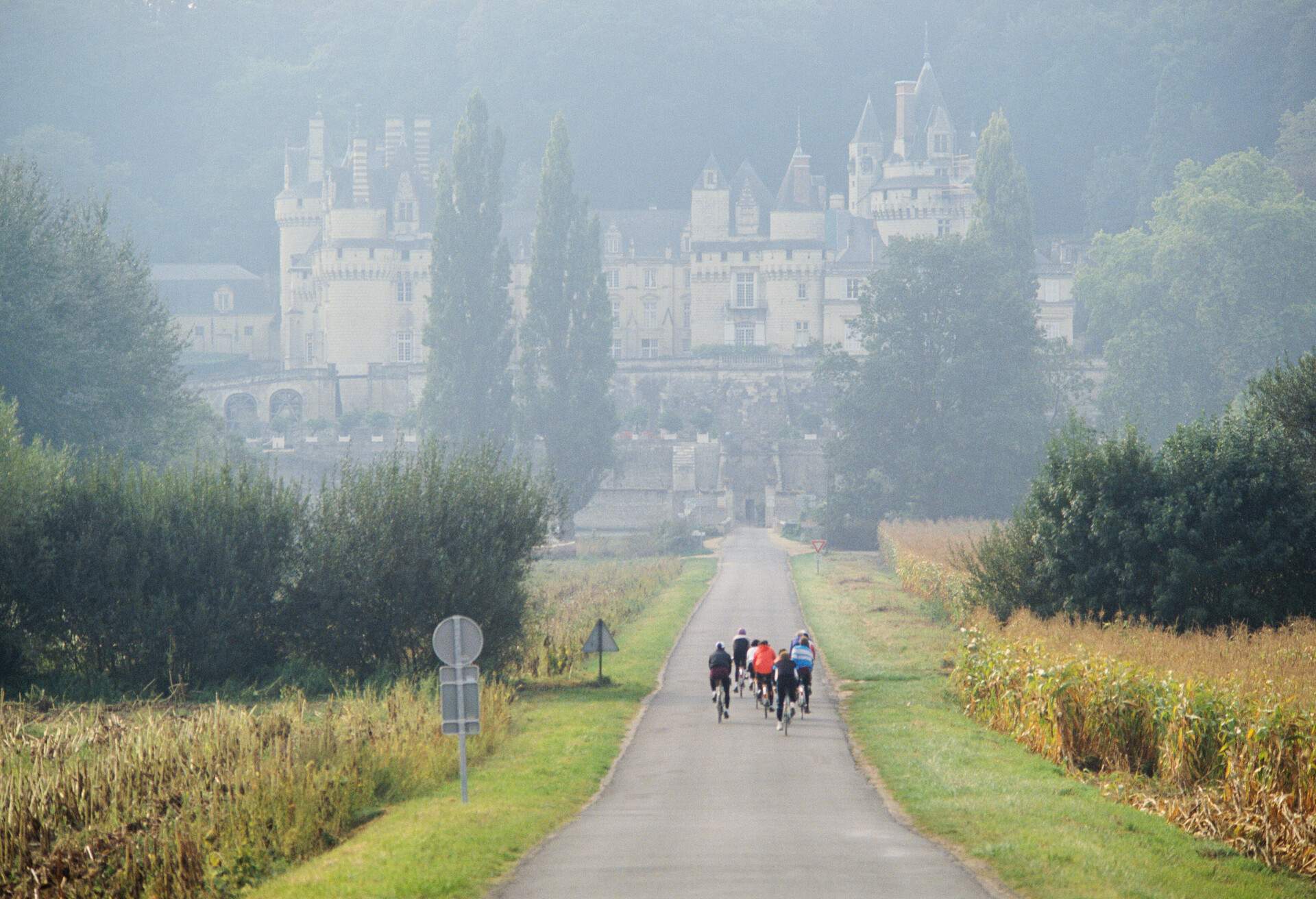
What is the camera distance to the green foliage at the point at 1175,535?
88.9 feet

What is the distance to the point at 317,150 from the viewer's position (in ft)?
406

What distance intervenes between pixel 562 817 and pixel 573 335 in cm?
6000

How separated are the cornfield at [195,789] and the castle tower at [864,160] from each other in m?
106

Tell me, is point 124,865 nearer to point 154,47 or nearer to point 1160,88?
point 1160,88

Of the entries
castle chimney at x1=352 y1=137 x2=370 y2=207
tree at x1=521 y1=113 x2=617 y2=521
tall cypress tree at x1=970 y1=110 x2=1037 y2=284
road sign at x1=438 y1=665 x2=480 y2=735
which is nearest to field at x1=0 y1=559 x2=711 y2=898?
road sign at x1=438 y1=665 x2=480 y2=735

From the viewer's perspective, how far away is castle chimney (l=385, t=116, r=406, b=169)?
111 m

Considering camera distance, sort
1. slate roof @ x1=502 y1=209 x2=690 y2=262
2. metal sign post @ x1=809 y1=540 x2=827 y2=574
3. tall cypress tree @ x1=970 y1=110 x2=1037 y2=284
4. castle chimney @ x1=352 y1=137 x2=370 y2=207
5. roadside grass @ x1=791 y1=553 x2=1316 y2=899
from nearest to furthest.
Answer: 1. roadside grass @ x1=791 y1=553 x2=1316 y2=899
2. metal sign post @ x1=809 y1=540 x2=827 y2=574
3. tall cypress tree @ x1=970 y1=110 x2=1037 y2=284
4. castle chimney @ x1=352 y1=137 x2=370 y2=207
5. slate roof @ x1=502 y1=209 x2=690 y2=262

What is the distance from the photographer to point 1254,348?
260 feet

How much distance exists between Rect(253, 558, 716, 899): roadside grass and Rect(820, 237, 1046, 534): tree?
4135 centimetres

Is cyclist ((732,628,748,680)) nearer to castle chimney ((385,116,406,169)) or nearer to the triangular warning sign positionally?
the triangular warning sign

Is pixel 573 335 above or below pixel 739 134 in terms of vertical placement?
below

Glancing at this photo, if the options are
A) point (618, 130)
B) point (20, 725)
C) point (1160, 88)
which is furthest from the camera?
point (618, 130)

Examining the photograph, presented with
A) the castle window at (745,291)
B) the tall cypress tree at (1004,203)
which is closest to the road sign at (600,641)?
the tall cypress tree at (1004,203)

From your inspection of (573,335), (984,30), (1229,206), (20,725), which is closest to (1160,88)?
(984,30)
